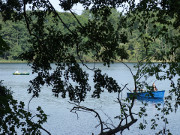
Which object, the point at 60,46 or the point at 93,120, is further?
the point at 93,120

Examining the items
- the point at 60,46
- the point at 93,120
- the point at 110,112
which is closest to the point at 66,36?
the point at 60,46

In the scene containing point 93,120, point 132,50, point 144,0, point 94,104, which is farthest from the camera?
point 132,50

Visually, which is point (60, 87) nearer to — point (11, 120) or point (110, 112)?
point (11, 120)

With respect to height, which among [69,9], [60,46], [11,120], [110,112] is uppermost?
[69,9]

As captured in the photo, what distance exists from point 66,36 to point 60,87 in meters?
1.00

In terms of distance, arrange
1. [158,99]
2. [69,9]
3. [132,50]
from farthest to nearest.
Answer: [132,50], [158,99], [69,9]

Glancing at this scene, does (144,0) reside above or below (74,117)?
above

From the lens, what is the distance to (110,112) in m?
23.4

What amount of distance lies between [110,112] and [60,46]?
653 inches

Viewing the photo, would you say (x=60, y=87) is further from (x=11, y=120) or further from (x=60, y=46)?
(x=11, y=120)

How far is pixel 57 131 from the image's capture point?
58.7 feet

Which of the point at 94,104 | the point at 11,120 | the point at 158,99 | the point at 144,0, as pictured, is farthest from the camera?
the point at 158,99

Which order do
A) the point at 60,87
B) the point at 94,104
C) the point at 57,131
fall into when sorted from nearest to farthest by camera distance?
the point at 60,87, the point at 57,131, the point at 94,104

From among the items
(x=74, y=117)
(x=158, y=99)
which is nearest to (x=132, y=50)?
(x=158, y=99)
